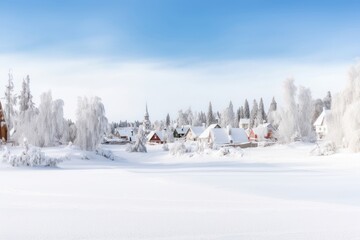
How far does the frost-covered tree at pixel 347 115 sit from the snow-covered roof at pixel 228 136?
2789 cm

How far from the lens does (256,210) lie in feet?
25.5

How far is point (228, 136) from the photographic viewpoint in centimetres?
6550

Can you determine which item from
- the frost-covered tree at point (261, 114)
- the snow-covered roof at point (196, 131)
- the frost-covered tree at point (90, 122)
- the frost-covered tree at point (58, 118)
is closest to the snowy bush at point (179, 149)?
the frost-covered tree at point (90, 122)

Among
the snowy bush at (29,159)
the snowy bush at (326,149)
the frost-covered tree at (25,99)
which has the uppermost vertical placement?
the frost-covered tree at (25,99)

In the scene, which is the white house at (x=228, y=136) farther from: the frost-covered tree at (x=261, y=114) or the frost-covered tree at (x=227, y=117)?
the frost-covered tree at (x=227, y=117)

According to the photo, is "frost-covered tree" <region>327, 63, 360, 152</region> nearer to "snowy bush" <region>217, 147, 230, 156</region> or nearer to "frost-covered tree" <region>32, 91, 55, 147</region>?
"snowy bush" <region>217, 147, 230, 156</region>

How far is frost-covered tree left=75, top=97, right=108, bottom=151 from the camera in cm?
3984

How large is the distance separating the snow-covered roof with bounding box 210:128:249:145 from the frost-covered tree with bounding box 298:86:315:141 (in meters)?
10.9

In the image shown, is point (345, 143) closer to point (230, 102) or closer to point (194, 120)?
point (230, 102)

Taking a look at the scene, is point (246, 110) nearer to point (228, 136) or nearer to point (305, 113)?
point (228, 136)

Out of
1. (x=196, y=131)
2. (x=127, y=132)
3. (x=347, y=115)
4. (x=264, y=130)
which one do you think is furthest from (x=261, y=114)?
(x=347, y=115)

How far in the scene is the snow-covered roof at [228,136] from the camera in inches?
2544

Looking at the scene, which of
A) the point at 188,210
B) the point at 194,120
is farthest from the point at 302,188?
the point at 194,120

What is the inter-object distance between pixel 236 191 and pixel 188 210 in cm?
317
